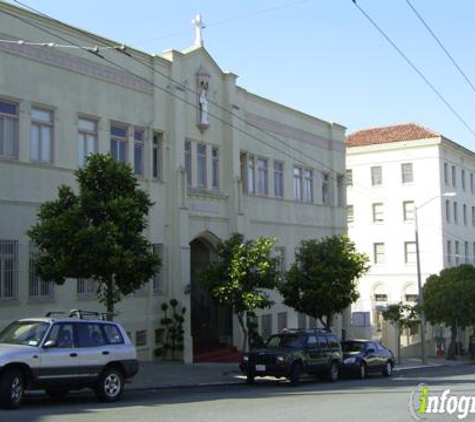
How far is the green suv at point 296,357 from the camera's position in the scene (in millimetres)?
22531

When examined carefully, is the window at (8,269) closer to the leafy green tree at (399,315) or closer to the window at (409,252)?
the leafy green tree at (399,315)

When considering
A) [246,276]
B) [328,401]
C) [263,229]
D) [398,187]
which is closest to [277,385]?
[246,276]

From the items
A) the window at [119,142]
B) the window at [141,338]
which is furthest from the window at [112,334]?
the window at [119,142]

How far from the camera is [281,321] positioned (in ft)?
119

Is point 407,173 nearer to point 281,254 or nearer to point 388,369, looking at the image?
point 281,254

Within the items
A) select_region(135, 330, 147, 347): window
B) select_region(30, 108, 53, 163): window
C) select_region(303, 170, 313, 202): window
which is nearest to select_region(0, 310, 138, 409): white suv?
select_region(30, 108, 53, 163): window

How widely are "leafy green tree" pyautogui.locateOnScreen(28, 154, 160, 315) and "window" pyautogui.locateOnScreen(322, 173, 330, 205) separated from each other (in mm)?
21343

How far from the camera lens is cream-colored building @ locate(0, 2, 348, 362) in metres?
23.2

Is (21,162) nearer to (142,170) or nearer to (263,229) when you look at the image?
(142,170)

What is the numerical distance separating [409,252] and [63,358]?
4750 cm

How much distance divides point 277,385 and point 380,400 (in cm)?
622

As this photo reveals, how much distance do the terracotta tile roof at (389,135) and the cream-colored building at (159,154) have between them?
21.7 m

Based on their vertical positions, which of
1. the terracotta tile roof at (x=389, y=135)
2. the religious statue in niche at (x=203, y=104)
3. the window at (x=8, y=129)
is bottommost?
the window at (x=8, y=129)

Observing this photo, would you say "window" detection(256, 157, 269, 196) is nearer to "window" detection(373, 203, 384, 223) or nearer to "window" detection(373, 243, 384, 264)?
"window" detection(373, 203, 384, 223)
